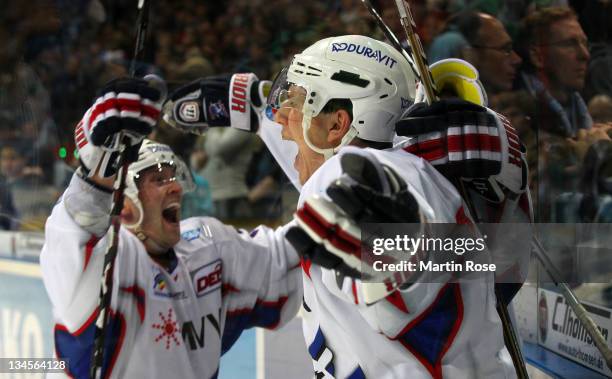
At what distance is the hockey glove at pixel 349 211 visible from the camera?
1097mm

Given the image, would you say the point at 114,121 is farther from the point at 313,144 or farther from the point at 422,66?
the point at 422,66

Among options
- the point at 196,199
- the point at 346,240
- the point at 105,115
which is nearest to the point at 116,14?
the point at 196,199

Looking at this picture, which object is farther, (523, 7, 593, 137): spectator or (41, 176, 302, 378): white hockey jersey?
(523, 7, 593, 137): spectator

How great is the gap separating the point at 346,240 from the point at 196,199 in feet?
4.62

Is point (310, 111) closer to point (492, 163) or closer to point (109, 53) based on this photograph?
point (492, 163)

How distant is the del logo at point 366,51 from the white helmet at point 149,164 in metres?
0.68

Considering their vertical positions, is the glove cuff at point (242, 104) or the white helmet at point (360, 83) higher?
the white helmet at point (360, 83)

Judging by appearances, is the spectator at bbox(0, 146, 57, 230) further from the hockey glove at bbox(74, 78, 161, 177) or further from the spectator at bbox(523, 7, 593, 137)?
the spectator at bbox(523, 7, 593, 137)

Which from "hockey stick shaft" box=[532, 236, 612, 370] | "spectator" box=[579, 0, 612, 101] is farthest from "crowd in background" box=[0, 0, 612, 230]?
"hockey stick shaft" box=[532, 236, 612, 370]

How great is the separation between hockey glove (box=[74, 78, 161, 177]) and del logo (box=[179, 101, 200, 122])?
405mm

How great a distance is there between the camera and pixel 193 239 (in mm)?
2199

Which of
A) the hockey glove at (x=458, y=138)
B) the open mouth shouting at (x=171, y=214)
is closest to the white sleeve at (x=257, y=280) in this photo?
the open mouth shouting at (x=171, y=214)

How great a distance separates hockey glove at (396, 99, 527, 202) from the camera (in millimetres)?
1387

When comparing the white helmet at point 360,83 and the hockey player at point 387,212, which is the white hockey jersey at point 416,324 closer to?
the hockey player at point 387,212
